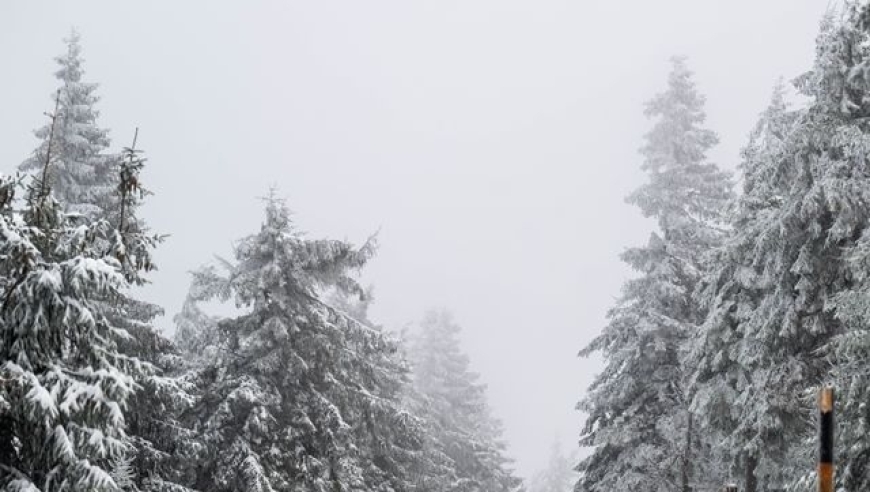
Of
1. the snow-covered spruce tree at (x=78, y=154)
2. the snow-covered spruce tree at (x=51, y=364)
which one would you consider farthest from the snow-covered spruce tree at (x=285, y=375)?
the snow-covered spruce tree at (x=51, y=364)

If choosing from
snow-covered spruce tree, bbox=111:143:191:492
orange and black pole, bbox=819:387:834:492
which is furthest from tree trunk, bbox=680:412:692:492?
orange and black pole, bbox=819:387:834:492

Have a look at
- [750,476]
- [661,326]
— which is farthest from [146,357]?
[661,326]

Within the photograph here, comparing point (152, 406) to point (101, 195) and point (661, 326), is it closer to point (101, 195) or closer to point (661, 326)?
point (101, 195)

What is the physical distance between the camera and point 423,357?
146 ft

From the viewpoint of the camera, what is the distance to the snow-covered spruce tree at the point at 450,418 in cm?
3095

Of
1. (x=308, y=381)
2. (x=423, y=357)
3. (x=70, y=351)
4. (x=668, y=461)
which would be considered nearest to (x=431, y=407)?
(x=423, y=357)

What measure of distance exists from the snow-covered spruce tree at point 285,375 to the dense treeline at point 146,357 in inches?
1.4

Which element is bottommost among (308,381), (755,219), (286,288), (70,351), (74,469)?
(74,469)

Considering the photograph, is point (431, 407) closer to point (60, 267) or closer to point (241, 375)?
point (241, 375)

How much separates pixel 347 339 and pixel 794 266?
9.75 metres

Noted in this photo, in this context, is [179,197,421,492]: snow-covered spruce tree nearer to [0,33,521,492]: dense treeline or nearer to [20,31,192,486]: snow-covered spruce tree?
[0,33,521,492]: dense treeline

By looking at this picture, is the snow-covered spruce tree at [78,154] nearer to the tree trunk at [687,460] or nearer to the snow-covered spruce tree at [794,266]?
the snow-covered spruce tree at [794,266]

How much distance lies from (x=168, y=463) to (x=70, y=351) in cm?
693

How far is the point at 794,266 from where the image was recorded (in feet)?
49.8
